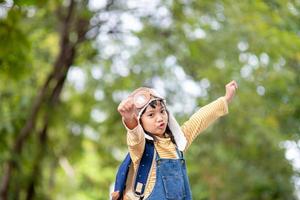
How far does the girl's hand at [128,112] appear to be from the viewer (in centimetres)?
239

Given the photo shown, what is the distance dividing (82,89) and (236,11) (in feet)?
14.4

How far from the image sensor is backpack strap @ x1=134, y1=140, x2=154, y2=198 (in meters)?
2.62

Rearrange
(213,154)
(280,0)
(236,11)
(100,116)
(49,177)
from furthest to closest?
(49,177) < (100,116) < (213,154) < (236,11) < (280,0)

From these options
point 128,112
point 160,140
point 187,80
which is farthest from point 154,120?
point 187,80

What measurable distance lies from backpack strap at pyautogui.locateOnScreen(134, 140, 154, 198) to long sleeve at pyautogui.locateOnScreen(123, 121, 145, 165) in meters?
0.03

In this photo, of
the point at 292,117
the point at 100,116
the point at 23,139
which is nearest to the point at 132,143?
the point at 23,139

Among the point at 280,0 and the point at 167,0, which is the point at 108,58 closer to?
the point at 167,0

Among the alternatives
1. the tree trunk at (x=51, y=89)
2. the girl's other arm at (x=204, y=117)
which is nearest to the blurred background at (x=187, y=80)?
the tree trunk at (x=51, y=89)

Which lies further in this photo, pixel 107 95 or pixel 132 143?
pixel 107 95

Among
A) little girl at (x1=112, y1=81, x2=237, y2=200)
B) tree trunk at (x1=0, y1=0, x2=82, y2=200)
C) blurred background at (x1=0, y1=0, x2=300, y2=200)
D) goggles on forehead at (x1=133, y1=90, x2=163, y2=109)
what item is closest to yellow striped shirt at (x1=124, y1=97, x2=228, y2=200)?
little girl at (x1=112, y1=81, x2=237, y2=200)

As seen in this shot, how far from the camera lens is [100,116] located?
32.9ft

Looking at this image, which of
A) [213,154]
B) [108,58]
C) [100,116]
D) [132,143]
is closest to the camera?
[132,143]

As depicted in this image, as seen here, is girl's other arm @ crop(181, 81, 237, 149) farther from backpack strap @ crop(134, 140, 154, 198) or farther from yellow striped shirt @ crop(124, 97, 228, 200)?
backpack strap @ crop(134, 140, 154, 198)

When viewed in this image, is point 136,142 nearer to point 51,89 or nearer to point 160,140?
point 160,140
